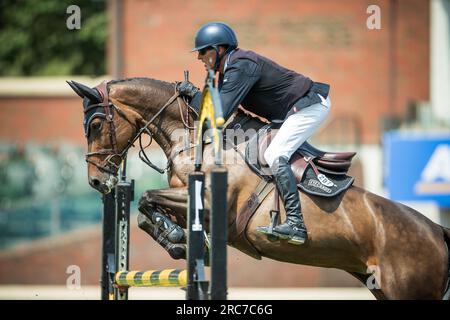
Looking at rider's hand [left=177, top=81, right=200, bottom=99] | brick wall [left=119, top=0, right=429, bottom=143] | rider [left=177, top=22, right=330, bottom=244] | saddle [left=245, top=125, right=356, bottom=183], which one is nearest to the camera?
rider [left=177, top=22, right=330, bottom=244]

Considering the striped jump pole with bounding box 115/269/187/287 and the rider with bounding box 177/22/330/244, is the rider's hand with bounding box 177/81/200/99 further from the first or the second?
the striped jump pole with bounding box 115/269/187/287

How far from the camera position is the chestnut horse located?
7.17 metres

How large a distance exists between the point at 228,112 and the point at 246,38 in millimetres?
11210

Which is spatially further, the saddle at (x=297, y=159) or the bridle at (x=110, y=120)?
the bridle at (x=110, y=120)

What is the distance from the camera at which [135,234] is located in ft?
54.5

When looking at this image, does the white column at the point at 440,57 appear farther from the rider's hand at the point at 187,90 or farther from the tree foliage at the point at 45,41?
the rider's hand at the point at 187,90

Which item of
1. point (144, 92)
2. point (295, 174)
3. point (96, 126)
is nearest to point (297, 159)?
point (295, 174)

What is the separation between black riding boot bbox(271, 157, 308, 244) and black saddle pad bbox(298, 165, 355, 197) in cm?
14

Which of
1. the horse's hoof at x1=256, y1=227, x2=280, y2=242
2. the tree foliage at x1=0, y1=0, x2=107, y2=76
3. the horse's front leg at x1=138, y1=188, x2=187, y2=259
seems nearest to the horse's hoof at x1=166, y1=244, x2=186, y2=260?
the horse's front leg at x1=138, y1=188, x2=187, y2=259

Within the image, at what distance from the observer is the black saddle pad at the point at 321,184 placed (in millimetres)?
7148

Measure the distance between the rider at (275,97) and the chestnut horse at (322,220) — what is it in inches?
6.9

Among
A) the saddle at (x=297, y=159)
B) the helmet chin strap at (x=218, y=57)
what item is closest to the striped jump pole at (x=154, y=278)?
the saddle at (x=297, y=159)

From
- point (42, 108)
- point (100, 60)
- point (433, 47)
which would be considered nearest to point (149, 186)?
point (42, 108)

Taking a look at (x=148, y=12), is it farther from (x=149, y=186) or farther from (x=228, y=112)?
(x=228, y=112)
